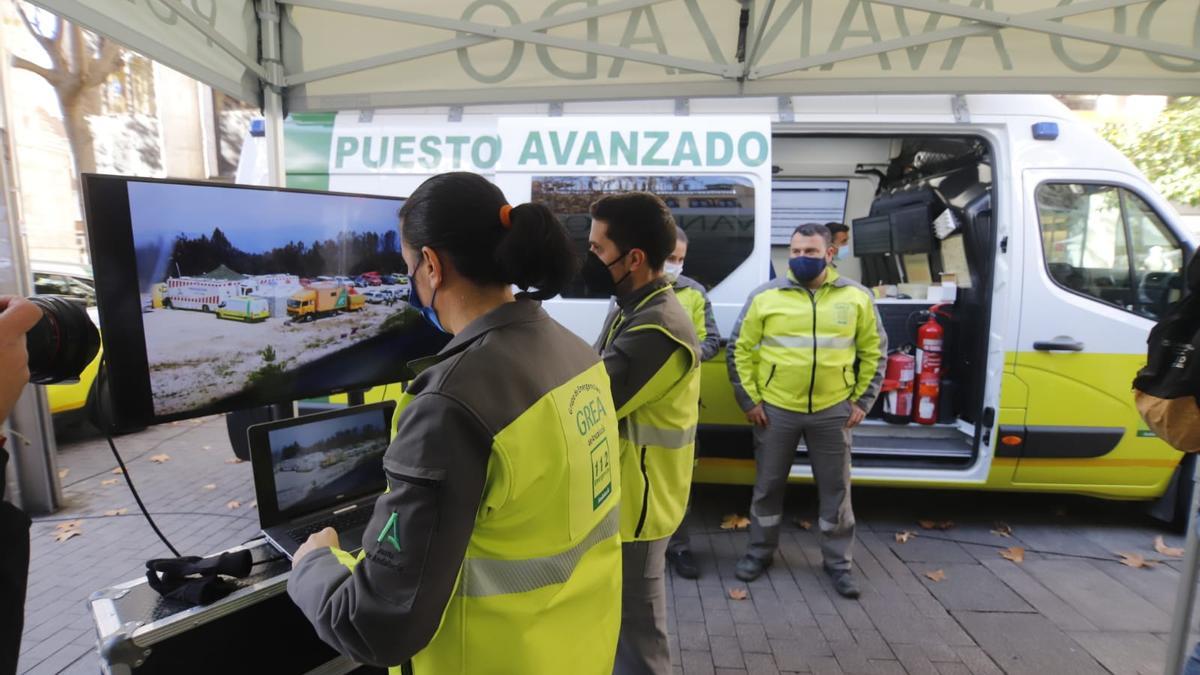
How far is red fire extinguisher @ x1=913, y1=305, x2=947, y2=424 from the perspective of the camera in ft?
15.2

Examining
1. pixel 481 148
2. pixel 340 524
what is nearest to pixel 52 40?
pixel 481 148

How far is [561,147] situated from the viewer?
155 inches

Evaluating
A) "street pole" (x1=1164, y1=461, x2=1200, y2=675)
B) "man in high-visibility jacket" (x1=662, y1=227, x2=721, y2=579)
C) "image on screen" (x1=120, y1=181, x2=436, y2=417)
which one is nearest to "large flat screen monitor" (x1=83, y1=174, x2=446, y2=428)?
"image on screen" (x1=120, y1=181, x2=436, y2=417)

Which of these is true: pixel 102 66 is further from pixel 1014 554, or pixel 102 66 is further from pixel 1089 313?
pixel 1014 554

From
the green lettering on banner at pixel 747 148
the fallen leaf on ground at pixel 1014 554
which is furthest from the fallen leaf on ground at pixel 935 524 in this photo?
the green lettering on banner at pixel 747 148

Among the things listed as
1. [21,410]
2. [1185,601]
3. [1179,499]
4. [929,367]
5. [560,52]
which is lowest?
[1179,499]

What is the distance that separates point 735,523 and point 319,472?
129 inches

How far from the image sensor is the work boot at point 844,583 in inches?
133

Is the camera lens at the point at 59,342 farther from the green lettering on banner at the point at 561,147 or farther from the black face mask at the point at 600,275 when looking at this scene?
the green lettering on banner at the point at 561,147

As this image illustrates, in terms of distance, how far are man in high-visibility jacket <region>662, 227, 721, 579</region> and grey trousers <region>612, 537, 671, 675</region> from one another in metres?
1.60

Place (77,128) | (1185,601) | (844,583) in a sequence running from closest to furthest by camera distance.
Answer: (1185,601) → (844,583) → (77,128)

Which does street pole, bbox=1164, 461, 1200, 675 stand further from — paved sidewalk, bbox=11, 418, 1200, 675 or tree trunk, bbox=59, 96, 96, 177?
tree trunk, bbox=59, 96, 96, 177

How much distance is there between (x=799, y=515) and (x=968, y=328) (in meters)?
1.94

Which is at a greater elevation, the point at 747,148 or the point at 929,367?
the point at 747,148
